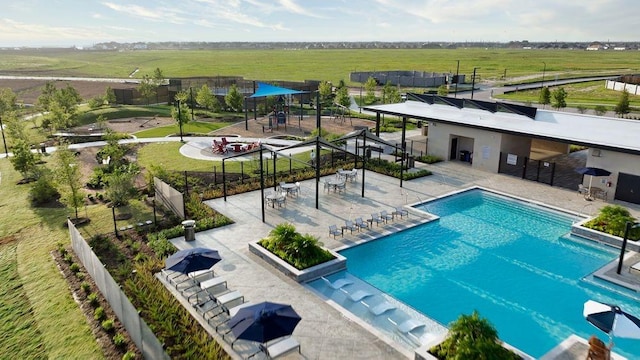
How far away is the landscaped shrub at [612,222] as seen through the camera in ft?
62.2

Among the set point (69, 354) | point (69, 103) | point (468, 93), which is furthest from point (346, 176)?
point (468, 93)

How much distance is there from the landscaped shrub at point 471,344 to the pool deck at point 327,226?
125cm

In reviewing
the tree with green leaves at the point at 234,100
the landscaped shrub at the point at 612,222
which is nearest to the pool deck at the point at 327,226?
the landscaped shrub at the point at 612,222

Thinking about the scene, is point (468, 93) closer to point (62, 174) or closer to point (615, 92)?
point (615, 92)

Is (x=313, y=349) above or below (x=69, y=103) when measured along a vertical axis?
below

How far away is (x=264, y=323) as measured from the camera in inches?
425

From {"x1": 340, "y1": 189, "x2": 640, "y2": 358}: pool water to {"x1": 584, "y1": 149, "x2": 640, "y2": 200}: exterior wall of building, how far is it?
4.16 metres

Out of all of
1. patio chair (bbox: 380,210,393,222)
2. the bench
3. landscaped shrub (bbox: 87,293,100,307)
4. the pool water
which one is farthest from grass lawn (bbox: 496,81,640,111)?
landscaped shrub (bbox: 87,293,100,307)

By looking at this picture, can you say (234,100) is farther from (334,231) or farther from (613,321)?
(613,321)

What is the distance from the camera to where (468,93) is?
75.6 metres

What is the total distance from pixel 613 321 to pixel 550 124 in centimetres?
2059

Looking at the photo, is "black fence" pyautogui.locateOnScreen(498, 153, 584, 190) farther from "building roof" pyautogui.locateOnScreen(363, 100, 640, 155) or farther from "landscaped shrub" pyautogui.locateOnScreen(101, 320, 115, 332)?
"landscaped shrub" pyautogui.locateOnScreen(101, 320, 115, 332)

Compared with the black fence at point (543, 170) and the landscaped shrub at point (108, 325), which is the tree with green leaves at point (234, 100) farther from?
the landscaped shrub at point (108, 325)

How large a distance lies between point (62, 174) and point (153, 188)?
4746 mm
